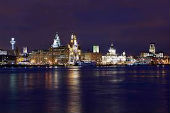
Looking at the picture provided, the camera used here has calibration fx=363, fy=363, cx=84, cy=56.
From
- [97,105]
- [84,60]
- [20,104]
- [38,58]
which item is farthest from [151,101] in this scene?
[84,60]

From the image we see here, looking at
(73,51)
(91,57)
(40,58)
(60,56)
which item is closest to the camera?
(60,56)

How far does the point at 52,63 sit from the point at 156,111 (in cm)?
15813

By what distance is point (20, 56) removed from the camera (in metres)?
179

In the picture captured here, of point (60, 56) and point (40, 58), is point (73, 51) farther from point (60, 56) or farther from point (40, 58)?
point (40, 58)

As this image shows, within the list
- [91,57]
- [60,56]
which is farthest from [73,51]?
[91,57]

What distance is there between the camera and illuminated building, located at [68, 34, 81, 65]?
6949 inches

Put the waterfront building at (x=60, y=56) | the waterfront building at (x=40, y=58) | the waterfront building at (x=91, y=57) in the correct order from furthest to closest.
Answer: the waterfront building at (x=91, y=57), the waterfront building at (x=40, y=58), the waterfront building at (x=60, y=56)

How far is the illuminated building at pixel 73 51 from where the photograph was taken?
579 ft

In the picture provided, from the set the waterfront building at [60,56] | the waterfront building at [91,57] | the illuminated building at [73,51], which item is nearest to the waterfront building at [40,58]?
the waterfront building at [60,56]

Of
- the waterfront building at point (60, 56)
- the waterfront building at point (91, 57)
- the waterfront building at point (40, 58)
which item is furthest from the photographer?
the waterfront building at point (91, 57)

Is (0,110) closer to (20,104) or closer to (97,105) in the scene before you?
(20,104)

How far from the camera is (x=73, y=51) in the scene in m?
182

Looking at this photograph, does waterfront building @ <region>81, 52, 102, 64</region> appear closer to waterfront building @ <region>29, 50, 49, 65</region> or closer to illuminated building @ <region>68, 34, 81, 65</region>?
illuminated building @ <region>68, 34, 81, 65</region>

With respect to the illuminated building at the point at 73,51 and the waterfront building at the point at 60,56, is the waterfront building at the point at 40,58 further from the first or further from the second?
the illuminated building at the point at 73,51
